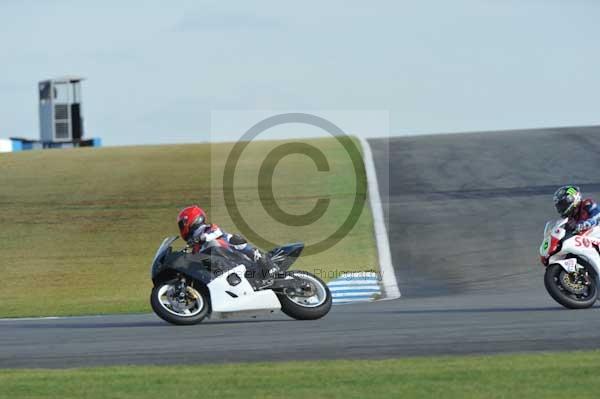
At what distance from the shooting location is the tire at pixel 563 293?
1579 centimetres

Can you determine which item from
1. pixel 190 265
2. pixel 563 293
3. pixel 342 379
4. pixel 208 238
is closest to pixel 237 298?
pixel 190 265

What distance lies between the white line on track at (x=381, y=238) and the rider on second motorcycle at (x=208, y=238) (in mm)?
5194

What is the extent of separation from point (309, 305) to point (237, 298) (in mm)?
947

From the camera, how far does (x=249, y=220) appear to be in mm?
30078

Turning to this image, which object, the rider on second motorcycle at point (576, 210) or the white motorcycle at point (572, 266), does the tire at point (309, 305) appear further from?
the rider on second motorcycle at point (576, 210)

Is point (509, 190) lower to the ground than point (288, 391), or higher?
higher

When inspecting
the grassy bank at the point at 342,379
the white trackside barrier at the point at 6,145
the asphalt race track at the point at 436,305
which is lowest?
the grassy bank at the point at 342,379

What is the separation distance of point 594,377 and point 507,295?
32.8 feet

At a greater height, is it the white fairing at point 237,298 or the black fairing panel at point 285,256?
the black fairing panel at point 285,256

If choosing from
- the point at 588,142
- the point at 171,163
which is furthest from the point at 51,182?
the point at 588,142

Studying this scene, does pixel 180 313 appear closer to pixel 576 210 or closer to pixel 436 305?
pixel 436 305

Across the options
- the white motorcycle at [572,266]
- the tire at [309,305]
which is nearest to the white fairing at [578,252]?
the white motorcycle at [572,266]

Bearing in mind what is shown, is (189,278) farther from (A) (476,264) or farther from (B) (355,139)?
(B) (355,139)
